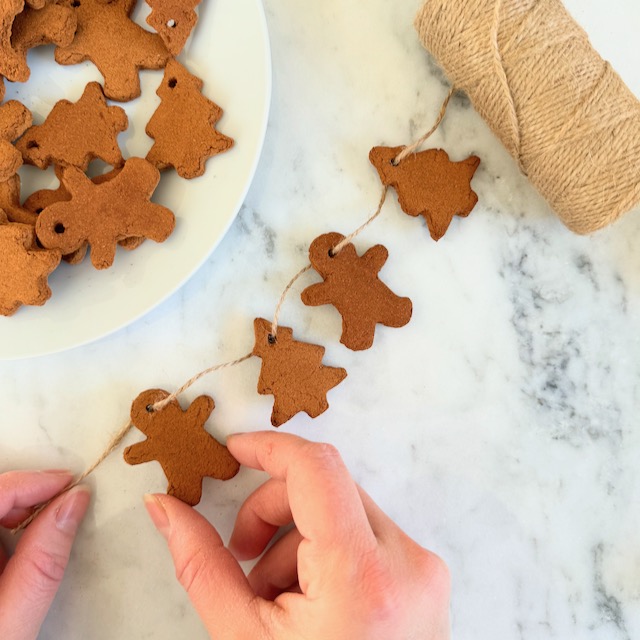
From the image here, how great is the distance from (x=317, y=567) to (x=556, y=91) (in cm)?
64

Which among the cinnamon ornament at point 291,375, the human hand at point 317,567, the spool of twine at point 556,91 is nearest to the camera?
the human hand at point 317,567

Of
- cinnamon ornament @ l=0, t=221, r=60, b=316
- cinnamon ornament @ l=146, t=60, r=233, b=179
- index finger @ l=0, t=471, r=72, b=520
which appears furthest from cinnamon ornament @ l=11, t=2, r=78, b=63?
index finger @ l=0, t=471, r=72, b=520

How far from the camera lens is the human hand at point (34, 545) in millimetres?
893

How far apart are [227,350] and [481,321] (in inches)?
15.0

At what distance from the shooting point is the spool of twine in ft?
2.65

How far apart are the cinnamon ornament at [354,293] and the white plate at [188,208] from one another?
0.15 meters

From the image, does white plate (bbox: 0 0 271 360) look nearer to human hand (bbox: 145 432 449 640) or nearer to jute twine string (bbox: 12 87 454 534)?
jute twine string (bbox: 12 87 454 534)

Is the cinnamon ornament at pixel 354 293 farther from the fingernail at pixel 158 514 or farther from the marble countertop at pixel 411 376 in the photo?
the fingernail at pixel 158 514

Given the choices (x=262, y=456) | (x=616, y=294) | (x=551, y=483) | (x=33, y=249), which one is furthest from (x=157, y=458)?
(x=616, y=294)

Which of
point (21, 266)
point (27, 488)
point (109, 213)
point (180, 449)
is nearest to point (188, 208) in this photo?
point (109, 213)

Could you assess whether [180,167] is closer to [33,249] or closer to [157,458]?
[33,249]

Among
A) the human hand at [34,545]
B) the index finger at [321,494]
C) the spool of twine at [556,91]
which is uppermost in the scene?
the spool of twine at [556,91]

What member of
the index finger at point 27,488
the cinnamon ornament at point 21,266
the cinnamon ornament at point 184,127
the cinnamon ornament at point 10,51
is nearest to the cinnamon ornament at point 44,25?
the cinnamon ornament at point 10,51

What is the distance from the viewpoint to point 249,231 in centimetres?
96
